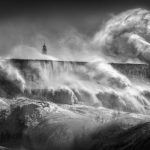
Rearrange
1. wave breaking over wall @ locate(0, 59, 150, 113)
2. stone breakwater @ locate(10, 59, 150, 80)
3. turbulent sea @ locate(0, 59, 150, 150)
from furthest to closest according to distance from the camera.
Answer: stone breakwater @ locate(10, 59, 150, 80) < wave breaking over wall @ locate(0, 59, 150, 113) < turbulent sea @ locate(0, 59, 150, 150)

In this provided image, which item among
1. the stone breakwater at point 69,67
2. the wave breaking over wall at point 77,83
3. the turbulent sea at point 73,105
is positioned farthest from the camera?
the stone breakwater at point 69,67

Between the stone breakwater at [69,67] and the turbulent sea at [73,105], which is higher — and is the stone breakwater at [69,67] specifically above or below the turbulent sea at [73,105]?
above

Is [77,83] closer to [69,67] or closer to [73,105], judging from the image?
[69,67]

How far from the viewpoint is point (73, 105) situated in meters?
34.2

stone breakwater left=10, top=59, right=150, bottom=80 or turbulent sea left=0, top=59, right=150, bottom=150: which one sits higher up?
stone breakwater left=10, top=59, right=150, bottom=80

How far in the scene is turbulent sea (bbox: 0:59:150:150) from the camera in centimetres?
2665

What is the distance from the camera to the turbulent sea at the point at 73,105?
87.4 feet

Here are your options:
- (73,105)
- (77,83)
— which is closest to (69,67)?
(77,83)

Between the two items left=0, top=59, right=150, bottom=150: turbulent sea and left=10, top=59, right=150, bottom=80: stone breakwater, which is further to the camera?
left=10, top=59, right=150, bottom=80: stone breakwater

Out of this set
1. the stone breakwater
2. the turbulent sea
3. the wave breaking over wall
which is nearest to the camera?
the turbulent sea

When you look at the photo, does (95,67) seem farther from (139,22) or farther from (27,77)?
(139,22)

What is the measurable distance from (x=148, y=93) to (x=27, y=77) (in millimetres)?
10811

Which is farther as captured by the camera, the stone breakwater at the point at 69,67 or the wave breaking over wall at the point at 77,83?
the stone breakwater at the point at 69,67

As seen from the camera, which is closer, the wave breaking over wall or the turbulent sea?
the turbulent sea
